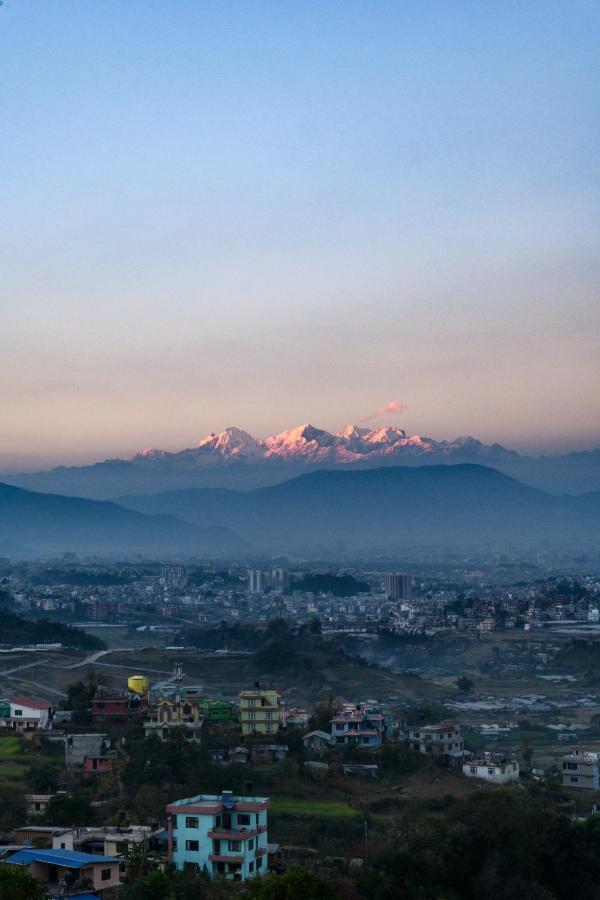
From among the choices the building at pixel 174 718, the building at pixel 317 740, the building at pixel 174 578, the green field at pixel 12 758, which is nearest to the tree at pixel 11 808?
the green field at pixel 12 758

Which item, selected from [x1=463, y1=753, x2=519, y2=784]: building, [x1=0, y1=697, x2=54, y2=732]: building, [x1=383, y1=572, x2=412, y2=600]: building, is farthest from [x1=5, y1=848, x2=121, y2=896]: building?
[x1=383, y1=572, x2=412, y2=600]: building

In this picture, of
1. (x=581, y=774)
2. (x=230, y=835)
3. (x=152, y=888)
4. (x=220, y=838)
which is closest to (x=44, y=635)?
(x=581, y=774)

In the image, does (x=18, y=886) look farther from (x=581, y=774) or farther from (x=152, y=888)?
(x=581, y=774)

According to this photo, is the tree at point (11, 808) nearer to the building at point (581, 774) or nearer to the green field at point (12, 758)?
the green field at point (12, 758)

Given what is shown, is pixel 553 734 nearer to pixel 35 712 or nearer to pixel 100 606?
pixel 35 712

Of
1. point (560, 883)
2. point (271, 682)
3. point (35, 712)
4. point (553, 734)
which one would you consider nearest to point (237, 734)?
point (35, 712)
